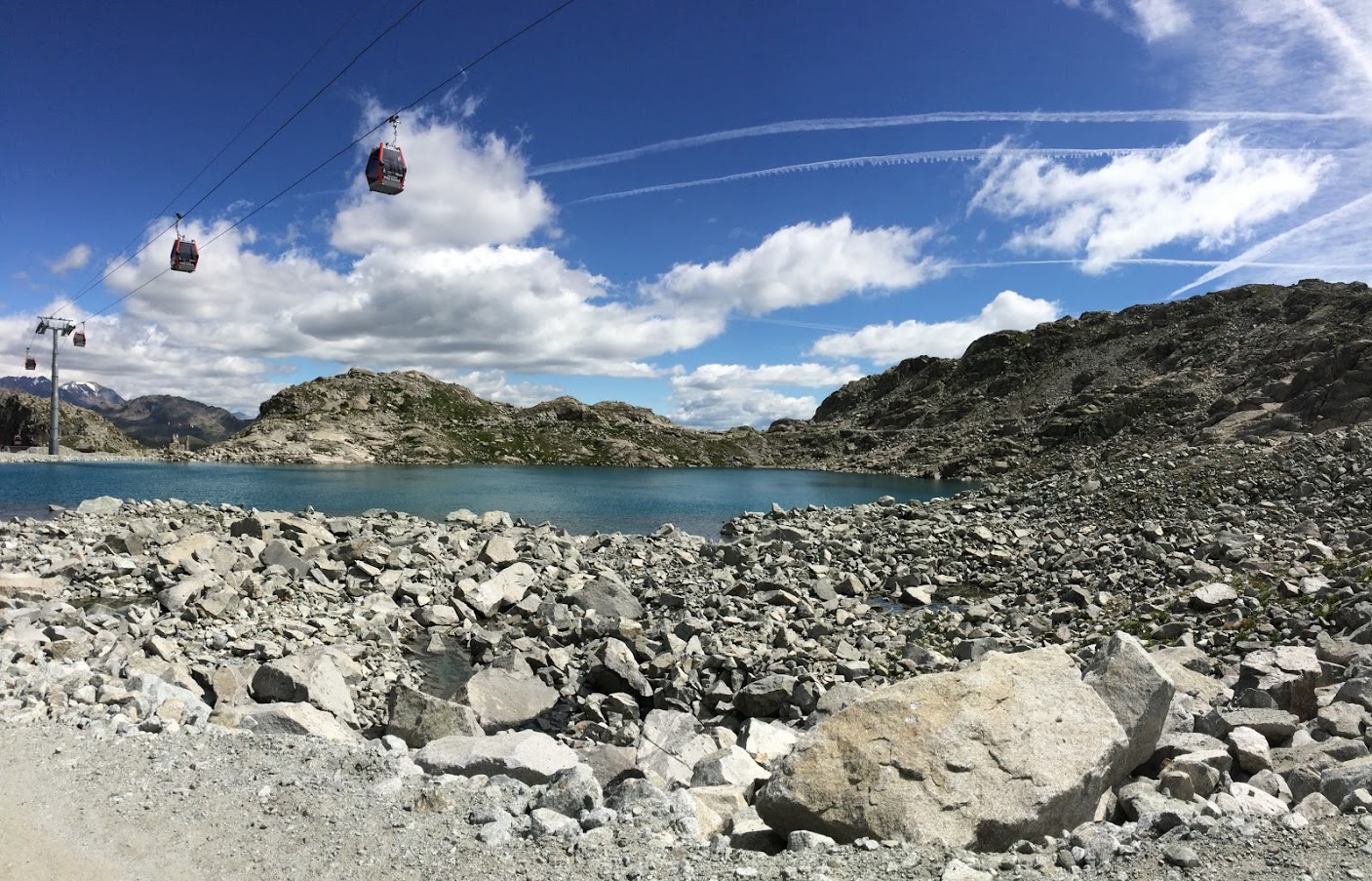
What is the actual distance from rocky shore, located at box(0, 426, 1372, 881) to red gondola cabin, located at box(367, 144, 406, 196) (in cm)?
1033

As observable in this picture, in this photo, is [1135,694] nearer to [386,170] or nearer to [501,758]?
[501,758]

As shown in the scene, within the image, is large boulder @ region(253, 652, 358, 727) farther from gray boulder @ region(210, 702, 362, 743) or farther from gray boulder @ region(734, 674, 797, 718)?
gray boulder @ region(734, 674, 797, 718)

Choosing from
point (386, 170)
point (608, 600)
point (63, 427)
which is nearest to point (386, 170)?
point (386, 170)

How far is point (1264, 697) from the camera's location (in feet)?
32.0

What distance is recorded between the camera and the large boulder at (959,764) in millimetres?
6363

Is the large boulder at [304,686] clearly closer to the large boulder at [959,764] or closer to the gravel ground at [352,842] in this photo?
the gravel ground at [352,842]

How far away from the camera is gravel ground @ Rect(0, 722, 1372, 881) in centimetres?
547

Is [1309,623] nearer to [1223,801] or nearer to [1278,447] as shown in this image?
[1223,801]

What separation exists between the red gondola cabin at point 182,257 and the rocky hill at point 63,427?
156m

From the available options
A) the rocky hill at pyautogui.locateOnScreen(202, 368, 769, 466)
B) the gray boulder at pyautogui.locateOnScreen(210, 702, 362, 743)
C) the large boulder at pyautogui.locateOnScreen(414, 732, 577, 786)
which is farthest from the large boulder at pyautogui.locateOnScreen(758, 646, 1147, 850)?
the rocky hill at pyautogui.locateOnScreen(202, 368, 769, 466)

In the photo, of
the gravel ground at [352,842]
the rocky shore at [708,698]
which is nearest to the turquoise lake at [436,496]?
the rocky shore at [708,698]

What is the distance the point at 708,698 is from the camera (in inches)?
547

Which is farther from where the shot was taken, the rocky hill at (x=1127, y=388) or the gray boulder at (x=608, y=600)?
the rocky hill at (x=1127, y=388)

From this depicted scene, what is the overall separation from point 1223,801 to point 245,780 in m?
9.07
